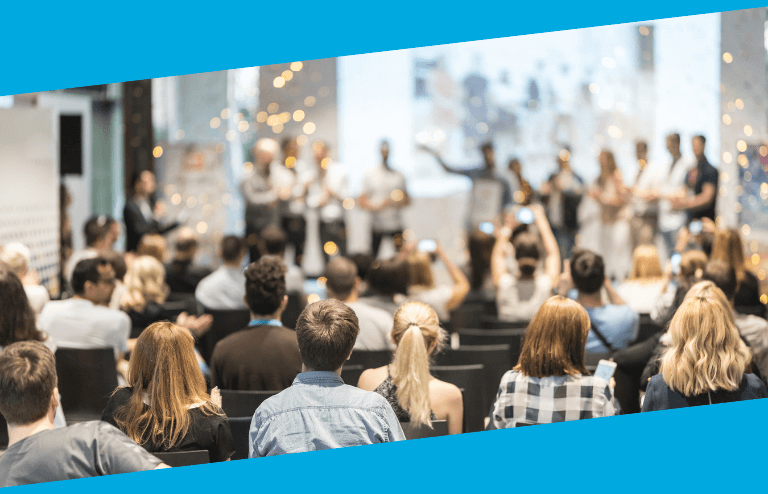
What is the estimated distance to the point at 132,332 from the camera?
4324mm

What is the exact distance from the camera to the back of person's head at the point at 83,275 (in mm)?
3861

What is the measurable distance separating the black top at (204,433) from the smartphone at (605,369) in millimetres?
1516

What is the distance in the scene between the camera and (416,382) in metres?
2.93

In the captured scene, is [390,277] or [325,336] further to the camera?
[390,277]

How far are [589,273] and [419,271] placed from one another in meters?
1.65

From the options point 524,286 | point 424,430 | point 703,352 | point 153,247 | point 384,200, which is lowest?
point 424,430

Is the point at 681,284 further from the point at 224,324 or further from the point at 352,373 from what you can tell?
the point at 224,324

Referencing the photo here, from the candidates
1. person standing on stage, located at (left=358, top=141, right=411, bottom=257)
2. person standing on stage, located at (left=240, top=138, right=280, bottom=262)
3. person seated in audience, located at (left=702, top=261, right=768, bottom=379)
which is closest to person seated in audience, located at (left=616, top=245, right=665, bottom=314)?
person seated in audience, located at (left=702, top=261, right=768, bottom=379)

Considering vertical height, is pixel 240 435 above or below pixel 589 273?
below

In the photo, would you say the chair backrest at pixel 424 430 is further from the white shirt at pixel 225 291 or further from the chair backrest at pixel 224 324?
the white shirt at pixel 225 291

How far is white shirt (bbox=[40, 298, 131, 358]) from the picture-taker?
386 cm

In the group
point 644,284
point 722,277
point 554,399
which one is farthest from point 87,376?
point 644,284

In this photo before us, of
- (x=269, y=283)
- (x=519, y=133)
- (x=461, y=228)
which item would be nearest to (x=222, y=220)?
(x=461, y=228)

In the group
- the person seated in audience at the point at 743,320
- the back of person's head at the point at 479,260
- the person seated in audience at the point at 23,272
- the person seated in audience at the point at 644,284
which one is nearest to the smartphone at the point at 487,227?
the back of person's head at the point at 479,260
